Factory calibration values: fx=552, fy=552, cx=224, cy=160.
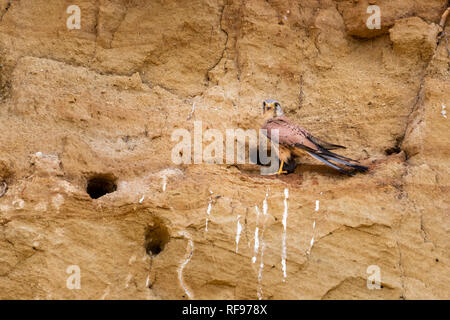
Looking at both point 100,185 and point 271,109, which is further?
point 271,109

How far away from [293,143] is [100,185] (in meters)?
2.22

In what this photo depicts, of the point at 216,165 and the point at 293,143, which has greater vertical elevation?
the point at 293,143

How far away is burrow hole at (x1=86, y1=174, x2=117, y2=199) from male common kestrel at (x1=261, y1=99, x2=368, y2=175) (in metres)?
1.90

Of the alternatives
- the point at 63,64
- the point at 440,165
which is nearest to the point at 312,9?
the point at 440,165

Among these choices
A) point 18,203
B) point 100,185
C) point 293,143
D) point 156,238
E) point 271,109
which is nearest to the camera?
point 18,203

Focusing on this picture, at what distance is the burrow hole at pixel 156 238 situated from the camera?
5688 millimetres

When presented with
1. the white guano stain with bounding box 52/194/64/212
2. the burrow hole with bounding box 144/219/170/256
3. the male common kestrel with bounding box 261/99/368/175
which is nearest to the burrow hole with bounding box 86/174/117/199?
the white guano stain with bounding box 52/194/64/212

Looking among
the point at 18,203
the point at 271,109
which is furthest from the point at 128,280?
the point at 271,109

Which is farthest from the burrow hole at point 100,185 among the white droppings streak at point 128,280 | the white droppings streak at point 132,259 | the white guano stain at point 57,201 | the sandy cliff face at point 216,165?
the white droppings streak at point 128,280

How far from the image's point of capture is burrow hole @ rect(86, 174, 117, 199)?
597 centimetres

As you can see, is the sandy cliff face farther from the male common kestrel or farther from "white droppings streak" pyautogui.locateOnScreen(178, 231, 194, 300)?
the male common kestrel

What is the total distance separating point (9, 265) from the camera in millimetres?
5355

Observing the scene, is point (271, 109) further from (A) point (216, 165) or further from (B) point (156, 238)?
(B) point (156, 238)

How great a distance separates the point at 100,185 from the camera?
6070 mm
